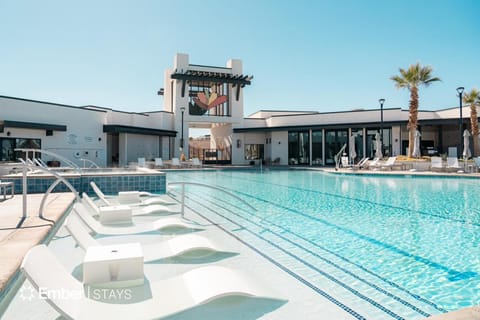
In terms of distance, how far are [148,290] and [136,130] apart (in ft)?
69.9

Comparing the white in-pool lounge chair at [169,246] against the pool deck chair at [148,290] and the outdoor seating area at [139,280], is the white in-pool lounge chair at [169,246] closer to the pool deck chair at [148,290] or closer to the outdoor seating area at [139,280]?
the outdoor seating area at [139,280]

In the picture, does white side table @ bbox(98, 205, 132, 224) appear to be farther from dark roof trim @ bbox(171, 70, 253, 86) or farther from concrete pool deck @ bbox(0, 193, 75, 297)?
dark roof trim @ bbox(171, 70, 253, 86)

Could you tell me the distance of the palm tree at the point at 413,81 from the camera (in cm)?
2044

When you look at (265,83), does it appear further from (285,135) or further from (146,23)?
(146,23)

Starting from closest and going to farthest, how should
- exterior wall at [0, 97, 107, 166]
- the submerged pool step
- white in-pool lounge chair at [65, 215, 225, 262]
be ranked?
the submerged pool step
white in-pool lounge chair at [65, 215, 225, 262]
exterior wall at [0, 97, 107, 166]

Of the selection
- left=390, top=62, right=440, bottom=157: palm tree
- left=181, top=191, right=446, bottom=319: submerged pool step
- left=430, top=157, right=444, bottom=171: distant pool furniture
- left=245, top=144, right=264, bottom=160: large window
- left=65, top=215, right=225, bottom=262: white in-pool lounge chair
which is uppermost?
left=390, top=62, right=440, bottom=157: palm tree

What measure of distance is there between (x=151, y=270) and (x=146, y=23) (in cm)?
1329

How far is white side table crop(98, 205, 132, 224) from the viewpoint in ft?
19.0

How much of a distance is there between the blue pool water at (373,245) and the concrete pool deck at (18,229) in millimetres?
2792

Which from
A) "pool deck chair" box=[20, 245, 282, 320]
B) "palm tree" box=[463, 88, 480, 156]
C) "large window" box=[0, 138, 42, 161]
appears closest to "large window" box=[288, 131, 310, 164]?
"palm tree" box=[463, 88, 480, 156]

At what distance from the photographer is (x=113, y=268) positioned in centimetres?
312

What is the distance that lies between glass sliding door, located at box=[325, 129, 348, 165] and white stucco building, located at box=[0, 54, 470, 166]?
8cm

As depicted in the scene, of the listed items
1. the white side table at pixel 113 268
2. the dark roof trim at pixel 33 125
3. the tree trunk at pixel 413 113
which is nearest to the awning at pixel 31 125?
the dark roof trim at pixel 33 125

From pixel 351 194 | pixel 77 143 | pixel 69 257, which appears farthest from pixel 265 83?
pixel 69 257
